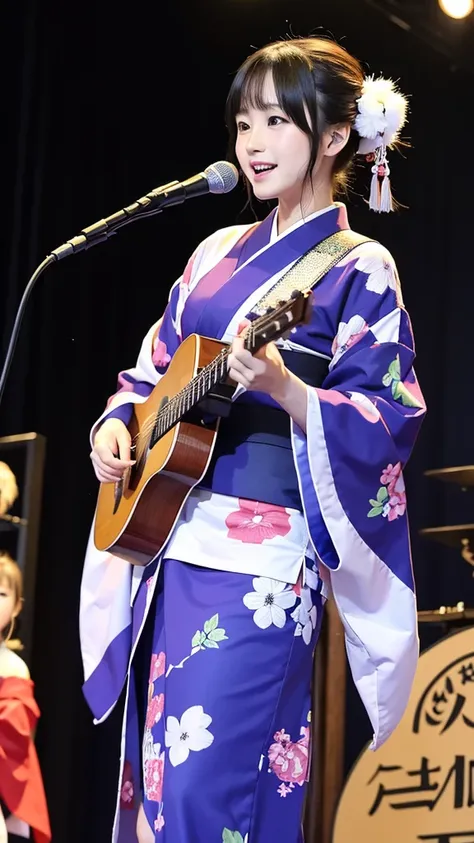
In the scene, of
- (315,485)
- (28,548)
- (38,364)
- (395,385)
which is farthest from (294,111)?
(38,364)

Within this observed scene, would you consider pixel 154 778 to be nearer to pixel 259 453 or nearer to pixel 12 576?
pixel 259 453

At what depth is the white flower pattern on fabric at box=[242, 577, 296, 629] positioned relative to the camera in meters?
1.59

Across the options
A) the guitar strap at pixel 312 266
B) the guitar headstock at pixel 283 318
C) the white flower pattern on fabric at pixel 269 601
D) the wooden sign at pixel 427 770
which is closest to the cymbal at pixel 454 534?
the wooden sign at pixel 427 770

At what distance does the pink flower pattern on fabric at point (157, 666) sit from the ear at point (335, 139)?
84 cm

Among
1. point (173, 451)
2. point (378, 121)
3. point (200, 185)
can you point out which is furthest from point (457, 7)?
point (173, 451)

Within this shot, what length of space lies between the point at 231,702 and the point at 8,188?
7.11ft

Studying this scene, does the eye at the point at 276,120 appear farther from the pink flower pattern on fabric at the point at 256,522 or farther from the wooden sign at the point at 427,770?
the wooden sign at the point at 427,770

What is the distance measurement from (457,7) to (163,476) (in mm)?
2256

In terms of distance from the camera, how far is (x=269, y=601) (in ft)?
5.25

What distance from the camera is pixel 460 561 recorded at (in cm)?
343

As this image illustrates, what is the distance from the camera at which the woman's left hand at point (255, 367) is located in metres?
1.46

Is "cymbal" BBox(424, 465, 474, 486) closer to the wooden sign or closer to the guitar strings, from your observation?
the wooden sign

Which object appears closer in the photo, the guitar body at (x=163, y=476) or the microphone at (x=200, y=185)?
the guitar body at (x=163, y=476)

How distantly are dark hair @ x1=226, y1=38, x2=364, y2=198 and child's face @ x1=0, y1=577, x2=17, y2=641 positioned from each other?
1.38 metres
